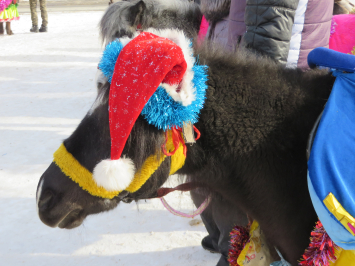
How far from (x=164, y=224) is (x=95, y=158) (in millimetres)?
1805

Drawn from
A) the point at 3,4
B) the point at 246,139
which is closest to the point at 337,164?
the point at 246,139

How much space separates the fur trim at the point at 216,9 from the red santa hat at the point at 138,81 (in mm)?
1237

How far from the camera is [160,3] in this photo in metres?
3.00

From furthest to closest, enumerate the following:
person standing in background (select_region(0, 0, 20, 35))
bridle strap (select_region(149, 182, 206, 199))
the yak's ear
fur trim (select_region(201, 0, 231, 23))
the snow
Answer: person standing in background (select_region(0, 0, 20, 35)) < the yak's ear < the snow < fur trim (select_region(201, 0, 231, 23)) < bridle strap (select_region(149, 182, 206, 199))

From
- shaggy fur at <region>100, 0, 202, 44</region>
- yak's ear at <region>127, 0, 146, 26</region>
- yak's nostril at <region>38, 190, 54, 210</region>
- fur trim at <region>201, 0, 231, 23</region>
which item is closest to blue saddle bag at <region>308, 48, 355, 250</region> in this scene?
yak's nostril at <region>38, 190, 54, 210</region>

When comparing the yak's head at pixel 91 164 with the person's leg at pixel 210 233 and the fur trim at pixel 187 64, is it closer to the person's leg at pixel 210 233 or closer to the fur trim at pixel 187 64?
the fur trim at pixel 187 64

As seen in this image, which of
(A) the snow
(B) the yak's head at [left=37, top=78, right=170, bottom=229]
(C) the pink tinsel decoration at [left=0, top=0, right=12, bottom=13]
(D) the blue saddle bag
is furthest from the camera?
(C) the pink tinsel decoration at [left=0, top=0, right=12, bottom=13]

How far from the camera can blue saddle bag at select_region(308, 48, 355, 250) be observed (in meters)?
1.01

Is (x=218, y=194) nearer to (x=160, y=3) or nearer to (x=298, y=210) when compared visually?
(x=298, y=210)

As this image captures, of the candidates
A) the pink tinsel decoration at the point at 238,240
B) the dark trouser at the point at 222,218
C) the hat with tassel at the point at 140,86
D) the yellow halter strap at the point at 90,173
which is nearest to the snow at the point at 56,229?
the dark trouser at the point at 222,218

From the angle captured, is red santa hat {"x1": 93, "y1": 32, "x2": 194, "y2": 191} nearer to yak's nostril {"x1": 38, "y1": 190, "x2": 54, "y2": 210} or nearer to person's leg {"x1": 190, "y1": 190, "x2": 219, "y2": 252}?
yak's nostril {"x1": 38, "y1": 190, "x2": 54, "y2": 210}

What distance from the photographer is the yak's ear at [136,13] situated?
9.45ft

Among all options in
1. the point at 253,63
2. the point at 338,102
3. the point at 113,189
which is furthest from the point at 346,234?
the point at 113,189

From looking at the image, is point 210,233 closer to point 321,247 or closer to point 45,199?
point 321,247
